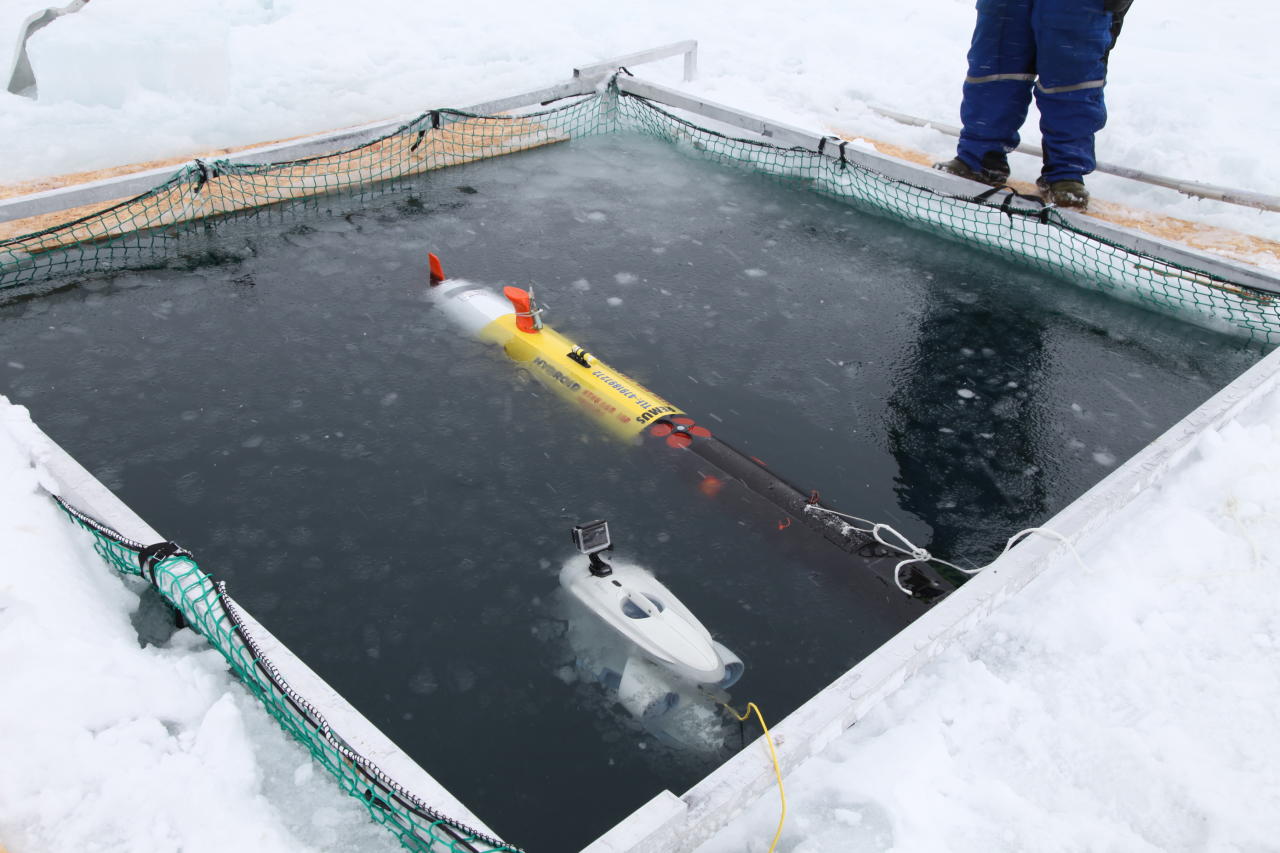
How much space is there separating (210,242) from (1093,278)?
6.54m

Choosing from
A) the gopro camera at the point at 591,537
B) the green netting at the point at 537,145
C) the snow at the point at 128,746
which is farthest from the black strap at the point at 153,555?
the green netting at the point at 537,145

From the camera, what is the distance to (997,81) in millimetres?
6996

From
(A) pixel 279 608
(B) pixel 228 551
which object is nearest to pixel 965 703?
(A) pixel 279 608

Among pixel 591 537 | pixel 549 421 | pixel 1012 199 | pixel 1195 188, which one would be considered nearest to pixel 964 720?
pixel 591 537

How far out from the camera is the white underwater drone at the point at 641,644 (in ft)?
11.7

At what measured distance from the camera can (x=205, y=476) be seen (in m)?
4.55

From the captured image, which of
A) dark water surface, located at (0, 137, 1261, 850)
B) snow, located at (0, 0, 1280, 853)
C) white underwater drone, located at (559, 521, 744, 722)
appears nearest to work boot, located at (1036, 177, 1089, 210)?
dark water surface, located at (0, 137, 1261, 850)

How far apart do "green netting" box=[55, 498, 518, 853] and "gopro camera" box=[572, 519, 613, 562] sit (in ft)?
4.10

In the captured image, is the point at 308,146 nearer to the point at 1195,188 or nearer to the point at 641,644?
the point at 641,644

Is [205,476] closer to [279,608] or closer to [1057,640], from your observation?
[279,608]

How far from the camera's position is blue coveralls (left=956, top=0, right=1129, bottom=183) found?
6.33 meters

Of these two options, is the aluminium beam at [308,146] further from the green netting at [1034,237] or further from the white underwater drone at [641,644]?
the white underwater drone at [641,644]

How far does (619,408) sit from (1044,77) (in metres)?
4.35

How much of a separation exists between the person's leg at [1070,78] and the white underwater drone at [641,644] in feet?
16.7
